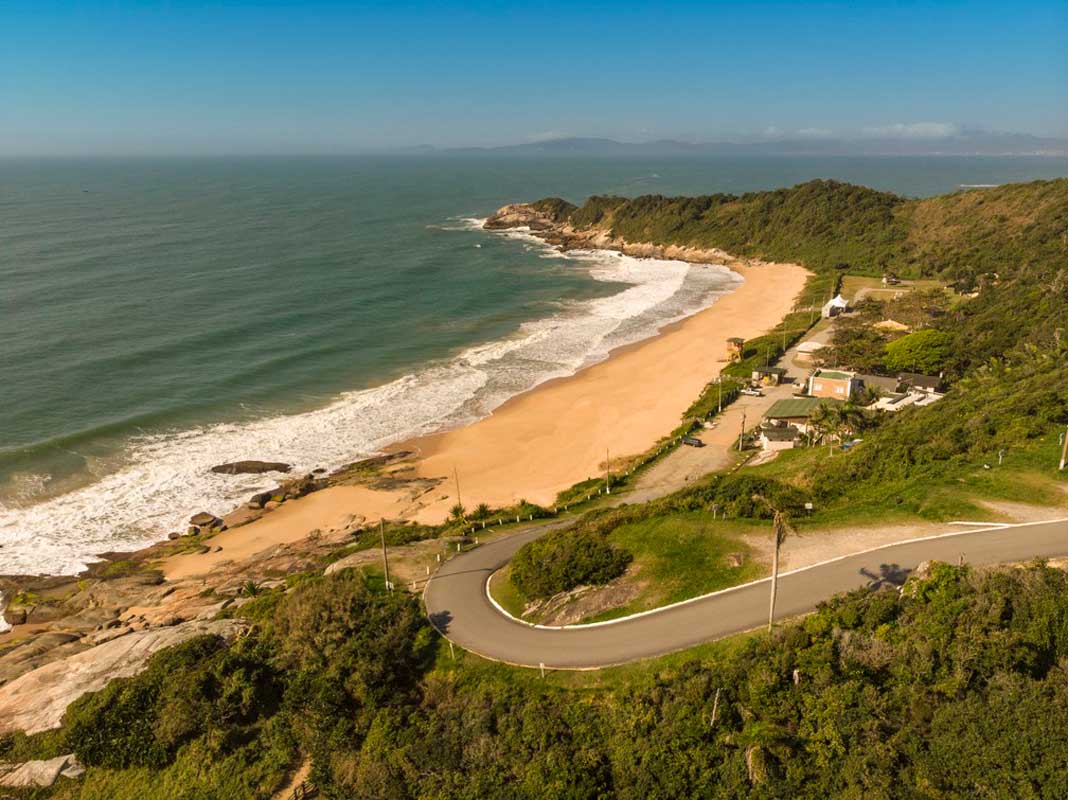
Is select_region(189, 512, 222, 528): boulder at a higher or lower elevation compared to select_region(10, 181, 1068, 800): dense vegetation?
lower

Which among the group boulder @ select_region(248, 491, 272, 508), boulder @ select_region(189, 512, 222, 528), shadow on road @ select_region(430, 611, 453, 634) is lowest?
boulder @ select_region(189, 512, 222, 528)

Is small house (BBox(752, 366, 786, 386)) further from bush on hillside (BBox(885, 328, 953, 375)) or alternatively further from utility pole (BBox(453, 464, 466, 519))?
utility pole (BBox(453, 464, 466, 519))

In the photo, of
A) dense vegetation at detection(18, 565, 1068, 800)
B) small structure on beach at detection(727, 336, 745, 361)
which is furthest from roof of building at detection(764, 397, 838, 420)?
dense vegetation at detection(18, 565, 1068, 800)

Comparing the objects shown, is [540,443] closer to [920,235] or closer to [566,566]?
[566,566]

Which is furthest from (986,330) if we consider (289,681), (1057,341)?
(289,681)

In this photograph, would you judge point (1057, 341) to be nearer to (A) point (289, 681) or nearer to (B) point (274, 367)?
(A) point (289, 681)

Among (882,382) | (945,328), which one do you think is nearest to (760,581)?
(882,382)

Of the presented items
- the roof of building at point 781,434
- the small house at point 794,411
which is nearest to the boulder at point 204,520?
the roof of building at point 781,434
